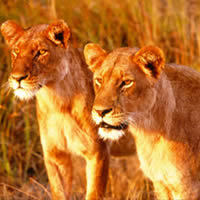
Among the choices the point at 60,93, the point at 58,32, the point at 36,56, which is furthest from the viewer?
the point at 60,93

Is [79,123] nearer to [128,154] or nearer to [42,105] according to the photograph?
[42,105]

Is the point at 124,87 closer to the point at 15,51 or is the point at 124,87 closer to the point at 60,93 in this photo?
the point at 60,93

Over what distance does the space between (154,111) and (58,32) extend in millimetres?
1263

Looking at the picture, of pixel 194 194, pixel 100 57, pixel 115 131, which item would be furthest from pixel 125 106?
pixel 194 194

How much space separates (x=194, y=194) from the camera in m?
4.42

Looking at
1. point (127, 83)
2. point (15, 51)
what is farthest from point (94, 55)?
point (15, 51)

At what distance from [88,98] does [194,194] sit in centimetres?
140

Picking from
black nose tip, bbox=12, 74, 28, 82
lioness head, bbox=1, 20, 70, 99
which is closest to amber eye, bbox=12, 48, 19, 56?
lioness head, bbox=1, 20, 70, 99

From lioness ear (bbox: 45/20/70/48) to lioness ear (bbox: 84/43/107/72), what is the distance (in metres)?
0.52

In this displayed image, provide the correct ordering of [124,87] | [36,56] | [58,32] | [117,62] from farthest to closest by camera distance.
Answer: [58,32], [36,56], [117,62], [124,87]

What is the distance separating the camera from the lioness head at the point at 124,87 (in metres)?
4.11

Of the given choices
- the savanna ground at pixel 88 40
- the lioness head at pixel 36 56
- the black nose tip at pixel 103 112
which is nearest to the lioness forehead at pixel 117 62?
the black nose tip at pixel 103 112

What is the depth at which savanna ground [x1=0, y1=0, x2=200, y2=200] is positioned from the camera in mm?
6762

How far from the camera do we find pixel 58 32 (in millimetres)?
5086
